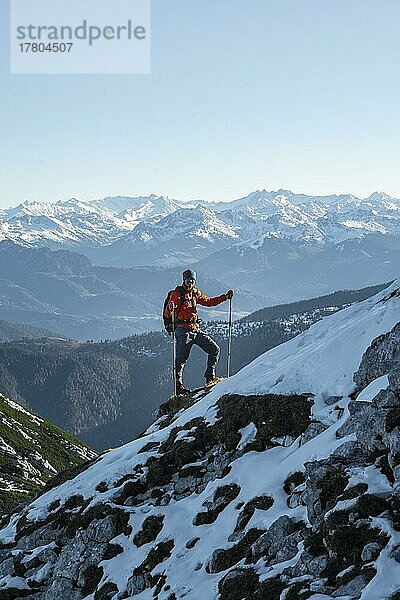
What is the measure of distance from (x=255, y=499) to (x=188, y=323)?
16133 mm

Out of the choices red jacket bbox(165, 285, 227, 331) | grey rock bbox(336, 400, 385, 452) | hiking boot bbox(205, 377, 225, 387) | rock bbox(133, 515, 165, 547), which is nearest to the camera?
grey rock bbox(336, 400, 385, 452)

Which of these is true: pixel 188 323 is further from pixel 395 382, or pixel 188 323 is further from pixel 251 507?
pixel 395 382

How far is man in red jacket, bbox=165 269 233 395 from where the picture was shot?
31.2 metres

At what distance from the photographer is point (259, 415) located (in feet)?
67.8

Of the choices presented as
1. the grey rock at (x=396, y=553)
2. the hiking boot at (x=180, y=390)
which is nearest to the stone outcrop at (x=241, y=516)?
the grey rock at (x=396, y=553)

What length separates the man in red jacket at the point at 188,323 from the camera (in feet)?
102

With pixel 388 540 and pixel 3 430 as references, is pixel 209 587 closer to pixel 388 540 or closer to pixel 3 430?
pixel 388 540

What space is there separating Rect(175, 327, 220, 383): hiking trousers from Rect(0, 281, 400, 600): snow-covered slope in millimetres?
6195

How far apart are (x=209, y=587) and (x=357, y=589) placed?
422 cm

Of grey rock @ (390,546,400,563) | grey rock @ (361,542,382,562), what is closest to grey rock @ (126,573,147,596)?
grey rock @ (361,542,382,562)

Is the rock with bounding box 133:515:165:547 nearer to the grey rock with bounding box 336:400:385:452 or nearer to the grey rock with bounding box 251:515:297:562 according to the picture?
the grey rock with bounding box 251:515:297:562

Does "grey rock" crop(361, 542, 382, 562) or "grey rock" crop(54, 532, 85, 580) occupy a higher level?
"grey rock" crop(361, 542, 382, 562)

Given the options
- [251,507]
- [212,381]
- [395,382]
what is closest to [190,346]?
[212,381]

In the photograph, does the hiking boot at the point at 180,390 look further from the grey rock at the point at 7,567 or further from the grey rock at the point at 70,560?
the grey rock at the point at 7,567
